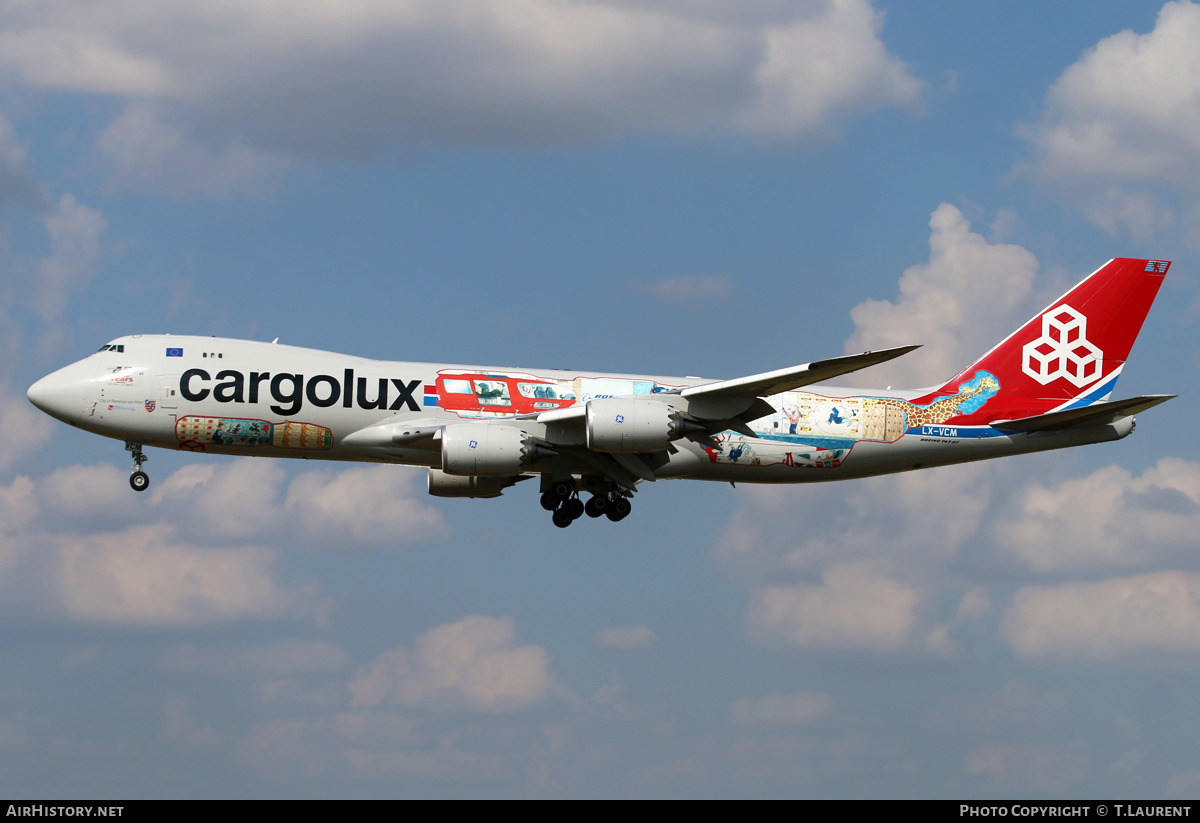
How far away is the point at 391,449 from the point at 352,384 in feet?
8.08

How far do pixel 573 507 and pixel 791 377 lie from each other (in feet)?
33.4

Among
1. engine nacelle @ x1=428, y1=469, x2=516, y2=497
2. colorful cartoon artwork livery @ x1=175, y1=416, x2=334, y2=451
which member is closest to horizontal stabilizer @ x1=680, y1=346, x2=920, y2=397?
engine nacelle @ x1=428, y1=469, x2=516, y2=497

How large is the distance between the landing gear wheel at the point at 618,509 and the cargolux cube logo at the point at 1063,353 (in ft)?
51.5

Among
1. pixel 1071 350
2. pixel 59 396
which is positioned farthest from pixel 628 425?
pixel 1071 350

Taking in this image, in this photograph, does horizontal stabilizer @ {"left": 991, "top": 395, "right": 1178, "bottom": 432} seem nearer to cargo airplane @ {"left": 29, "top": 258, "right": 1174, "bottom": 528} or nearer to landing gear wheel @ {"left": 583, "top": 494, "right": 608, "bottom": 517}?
cargo airplane @ {"left": 29, "top": 258, "right": 1174, "bottom": 528}

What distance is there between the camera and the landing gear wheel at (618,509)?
1827 inches

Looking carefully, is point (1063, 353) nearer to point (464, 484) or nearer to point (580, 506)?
point (580, 506)

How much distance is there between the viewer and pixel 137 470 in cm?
4425

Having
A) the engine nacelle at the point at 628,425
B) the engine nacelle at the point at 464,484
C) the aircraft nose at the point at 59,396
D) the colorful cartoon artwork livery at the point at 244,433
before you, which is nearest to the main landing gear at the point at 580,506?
the engine nacelle at the point at 464,484
